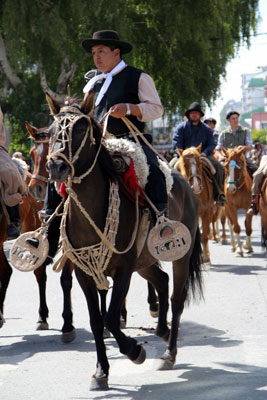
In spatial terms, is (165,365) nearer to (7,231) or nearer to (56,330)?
(56,330)

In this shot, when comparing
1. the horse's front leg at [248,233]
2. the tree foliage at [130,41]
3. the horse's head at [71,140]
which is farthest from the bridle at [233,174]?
Result: the tree foliage at [130,41]

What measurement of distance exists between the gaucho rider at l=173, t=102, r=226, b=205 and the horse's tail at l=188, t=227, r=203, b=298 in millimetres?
6058

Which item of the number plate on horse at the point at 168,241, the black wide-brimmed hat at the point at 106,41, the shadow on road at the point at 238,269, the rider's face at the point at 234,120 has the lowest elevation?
the shadow on road at the point at 238,269

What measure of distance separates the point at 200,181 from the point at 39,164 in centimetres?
511

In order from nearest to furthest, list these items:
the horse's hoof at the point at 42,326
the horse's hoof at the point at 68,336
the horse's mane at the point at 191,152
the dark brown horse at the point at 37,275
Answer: the horse's hoof at the point at 68,336 → the dark brown horse at the point at 37,275 → the horse's hoof at the point at 42,326 → the horse's mane at the point at 191,152

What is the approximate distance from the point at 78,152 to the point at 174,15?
24739 millimetres

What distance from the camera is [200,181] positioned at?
1349 cm

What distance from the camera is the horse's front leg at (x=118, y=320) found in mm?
5874

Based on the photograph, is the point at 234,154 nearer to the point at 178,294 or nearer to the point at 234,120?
the point at 234,120

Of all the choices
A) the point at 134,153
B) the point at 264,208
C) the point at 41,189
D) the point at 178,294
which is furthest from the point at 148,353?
the point at 264,208

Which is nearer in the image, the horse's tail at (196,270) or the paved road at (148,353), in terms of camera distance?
the paved road at (148,353)

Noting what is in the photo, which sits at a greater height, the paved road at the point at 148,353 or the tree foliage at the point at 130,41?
the tree foliage at the point at 130,41

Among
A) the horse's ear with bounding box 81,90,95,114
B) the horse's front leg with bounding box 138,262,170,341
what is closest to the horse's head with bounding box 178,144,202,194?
the horse's front leg with bounding box 138,262,170,341

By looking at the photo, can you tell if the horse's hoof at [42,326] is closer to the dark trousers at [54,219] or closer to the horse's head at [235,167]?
the dark trousers at [54,219]
